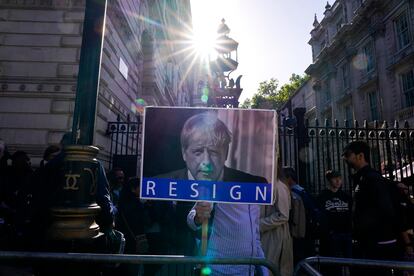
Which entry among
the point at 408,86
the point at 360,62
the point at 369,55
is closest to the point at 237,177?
the point at 408,86

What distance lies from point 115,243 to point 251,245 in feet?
5.85

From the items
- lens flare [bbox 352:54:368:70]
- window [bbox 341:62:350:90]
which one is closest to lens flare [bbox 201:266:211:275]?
lens flare [bbox 352:54:368:70]

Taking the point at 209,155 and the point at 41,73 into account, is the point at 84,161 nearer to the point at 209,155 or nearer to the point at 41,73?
the point at 209,155

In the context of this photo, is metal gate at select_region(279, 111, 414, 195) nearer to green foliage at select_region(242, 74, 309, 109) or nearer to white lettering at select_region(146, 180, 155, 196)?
white lettering at select_region(146, 180, 155, 196)

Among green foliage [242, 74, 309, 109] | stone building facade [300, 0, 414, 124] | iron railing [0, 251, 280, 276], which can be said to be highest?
green foliage [242, 74, 309, 109]

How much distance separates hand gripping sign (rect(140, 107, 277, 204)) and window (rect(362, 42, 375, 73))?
1023 inches

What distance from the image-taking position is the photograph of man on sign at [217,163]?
2.40 meters

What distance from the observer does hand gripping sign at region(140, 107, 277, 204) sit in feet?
7.87

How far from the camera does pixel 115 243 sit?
3523mm

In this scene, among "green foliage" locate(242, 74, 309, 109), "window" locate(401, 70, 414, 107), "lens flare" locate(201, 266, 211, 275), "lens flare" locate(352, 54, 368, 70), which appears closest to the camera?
"lens flare" locate(201, 266, 211, 275)

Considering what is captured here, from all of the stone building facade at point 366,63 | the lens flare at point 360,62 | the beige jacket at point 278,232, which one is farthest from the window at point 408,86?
the beige jacket at point 278,232

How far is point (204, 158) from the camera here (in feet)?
8.00

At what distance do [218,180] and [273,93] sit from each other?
58316 millimetres

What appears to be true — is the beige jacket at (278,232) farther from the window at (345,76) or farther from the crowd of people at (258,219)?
the window at (345,76)
